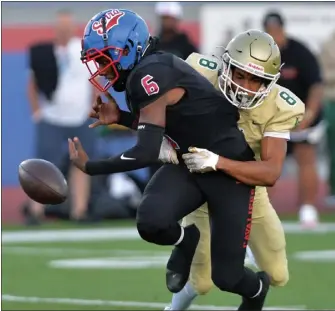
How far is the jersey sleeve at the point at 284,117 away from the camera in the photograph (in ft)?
18.2

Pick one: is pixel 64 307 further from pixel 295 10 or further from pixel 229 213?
pixel 295 10

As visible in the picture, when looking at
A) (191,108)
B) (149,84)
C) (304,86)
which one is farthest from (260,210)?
(304,86)

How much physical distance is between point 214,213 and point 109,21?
105cm

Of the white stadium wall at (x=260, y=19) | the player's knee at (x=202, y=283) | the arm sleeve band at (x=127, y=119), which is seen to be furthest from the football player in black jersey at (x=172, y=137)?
the white stadium wall at (x=260, y=19)

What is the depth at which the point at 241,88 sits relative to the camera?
17.7ft

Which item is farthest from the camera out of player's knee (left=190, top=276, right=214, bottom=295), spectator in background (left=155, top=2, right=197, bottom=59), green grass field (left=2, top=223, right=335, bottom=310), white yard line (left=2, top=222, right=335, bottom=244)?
spectator in background (left=155, top=2, right=197, bottom=59)

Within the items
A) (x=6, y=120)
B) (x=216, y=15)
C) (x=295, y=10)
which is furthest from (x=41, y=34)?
(x=295, y=10)

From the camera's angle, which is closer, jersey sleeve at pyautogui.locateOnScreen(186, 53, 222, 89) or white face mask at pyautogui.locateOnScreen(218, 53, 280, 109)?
white face mask at pyautogui.locateOnScreen(218, 53, 280, 109)

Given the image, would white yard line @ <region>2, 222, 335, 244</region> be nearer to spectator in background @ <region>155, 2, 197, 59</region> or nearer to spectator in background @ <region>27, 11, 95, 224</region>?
spectator in background @ <region>27, 11, 95, 224</region>

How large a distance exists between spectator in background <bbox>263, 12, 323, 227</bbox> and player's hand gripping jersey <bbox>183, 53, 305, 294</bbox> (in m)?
3.59

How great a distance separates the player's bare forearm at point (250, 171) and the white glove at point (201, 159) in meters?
0.03

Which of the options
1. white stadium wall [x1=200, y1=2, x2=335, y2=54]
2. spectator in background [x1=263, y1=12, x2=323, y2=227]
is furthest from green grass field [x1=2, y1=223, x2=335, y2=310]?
white stadium wall [x1=200, y1=2, x2=335, y2=54]

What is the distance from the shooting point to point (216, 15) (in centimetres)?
1195

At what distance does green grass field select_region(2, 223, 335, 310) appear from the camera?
6652 mm
